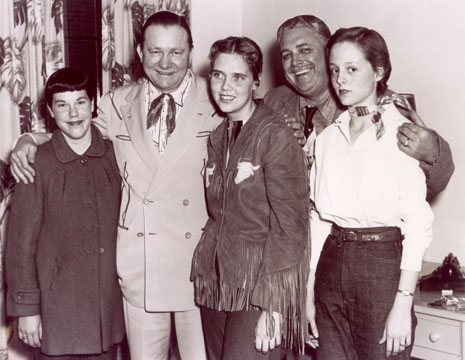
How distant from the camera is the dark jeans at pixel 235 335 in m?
1.91

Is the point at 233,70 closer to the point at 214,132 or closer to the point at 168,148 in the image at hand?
the point at 214,132

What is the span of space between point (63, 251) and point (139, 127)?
513mm

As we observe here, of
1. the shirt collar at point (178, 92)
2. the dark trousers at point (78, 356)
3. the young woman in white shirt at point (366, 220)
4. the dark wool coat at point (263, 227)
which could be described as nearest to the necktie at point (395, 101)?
the young woman in white shirt at point (366, 220)

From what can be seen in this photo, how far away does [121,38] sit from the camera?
133 inches

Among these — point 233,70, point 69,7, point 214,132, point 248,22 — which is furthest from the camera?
point 248,22

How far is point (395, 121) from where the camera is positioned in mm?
1864

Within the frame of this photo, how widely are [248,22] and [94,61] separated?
0.99 m

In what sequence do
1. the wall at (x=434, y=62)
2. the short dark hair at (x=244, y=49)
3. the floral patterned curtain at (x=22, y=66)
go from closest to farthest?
the short dark hair at (x=244, y=49), the wall at (x=434, y=62), the floral patterned curtain at (x=22, y=66)

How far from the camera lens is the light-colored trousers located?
7.36 ft

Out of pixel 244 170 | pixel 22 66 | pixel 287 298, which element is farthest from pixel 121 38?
pixel 287 298

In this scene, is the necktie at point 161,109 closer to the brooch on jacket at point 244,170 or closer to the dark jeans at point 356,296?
the brooch on jacket at point 244,170

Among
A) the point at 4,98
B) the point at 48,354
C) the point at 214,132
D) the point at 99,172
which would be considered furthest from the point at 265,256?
the point at 4,98

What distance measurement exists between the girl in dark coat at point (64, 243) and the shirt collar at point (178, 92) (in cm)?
25

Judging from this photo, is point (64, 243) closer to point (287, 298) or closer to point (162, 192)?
point (162, 192)
